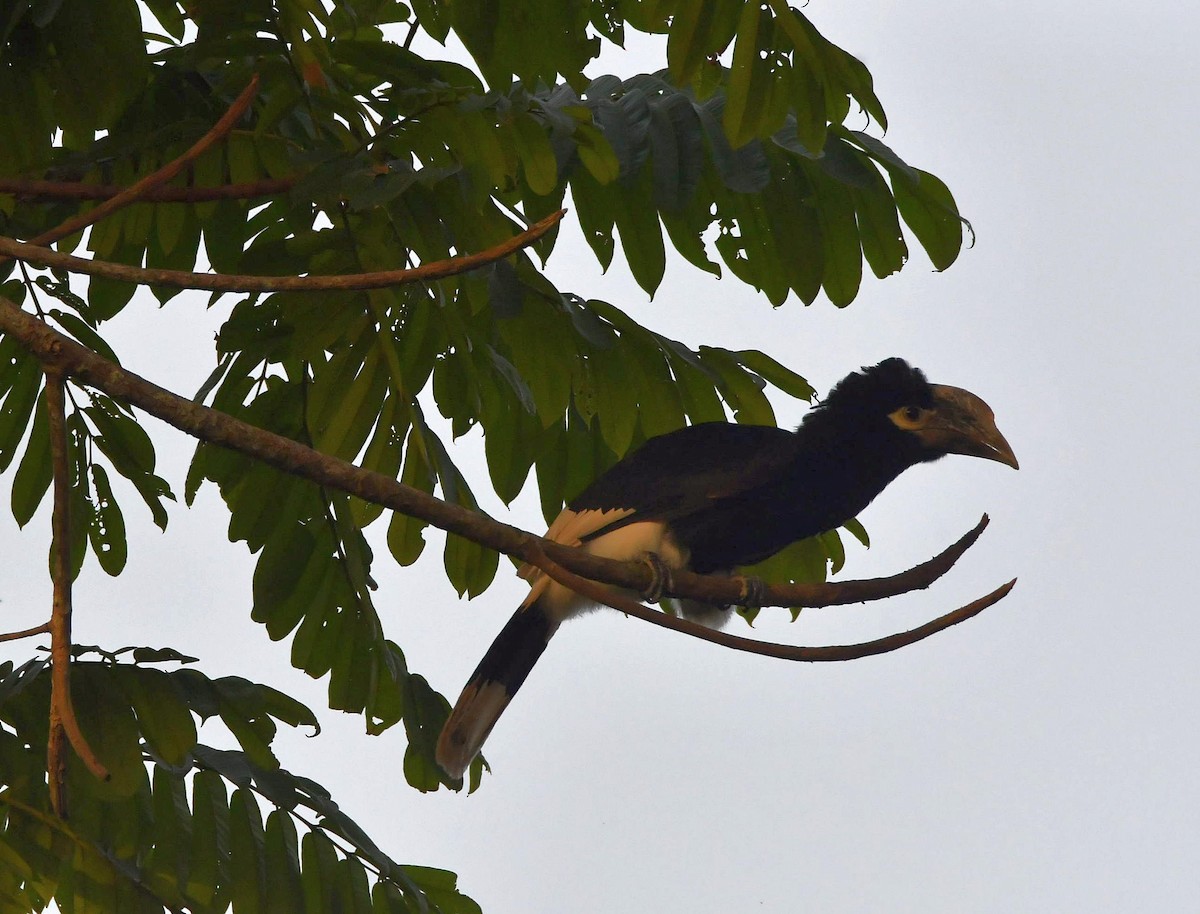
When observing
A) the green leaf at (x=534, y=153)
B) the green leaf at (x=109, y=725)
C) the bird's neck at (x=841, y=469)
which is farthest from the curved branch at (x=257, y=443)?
the bird's neck at (x=841, y=469)

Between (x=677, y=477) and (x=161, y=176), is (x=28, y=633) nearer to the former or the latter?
(x=161, y=176)

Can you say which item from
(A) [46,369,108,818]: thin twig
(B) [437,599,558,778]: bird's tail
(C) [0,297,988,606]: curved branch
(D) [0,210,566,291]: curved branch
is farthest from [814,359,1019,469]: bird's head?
(A) [46,369,108,818]: thin twig

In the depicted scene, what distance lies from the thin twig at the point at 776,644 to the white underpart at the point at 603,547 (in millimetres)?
1047

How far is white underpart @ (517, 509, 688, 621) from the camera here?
3.10 metres

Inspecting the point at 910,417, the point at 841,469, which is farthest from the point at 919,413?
the point at 841,469

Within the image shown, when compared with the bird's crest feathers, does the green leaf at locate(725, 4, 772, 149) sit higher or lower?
lower

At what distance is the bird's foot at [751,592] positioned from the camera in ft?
7.19

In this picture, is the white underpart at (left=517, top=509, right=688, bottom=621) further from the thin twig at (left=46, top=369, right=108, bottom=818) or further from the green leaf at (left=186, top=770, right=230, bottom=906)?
the thin twig at (left=46, top=369, right=108, bottom=818)

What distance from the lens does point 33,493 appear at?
353 cm

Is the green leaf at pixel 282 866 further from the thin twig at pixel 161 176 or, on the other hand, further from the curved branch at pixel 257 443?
the thin twig at pixel 161 176

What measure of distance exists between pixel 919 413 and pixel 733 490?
0.52 m

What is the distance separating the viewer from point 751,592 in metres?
2.23

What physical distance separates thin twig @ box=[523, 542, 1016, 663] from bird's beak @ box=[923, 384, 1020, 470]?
106cm

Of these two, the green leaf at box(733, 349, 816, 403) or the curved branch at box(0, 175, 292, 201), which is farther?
the green leaf at box(733, 349, 816, 403)
